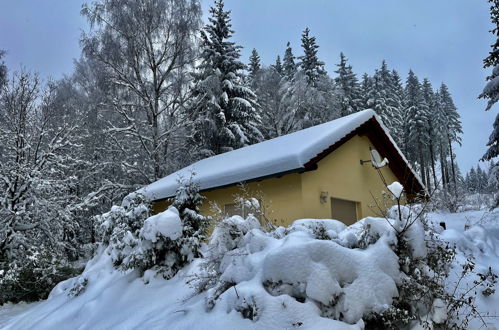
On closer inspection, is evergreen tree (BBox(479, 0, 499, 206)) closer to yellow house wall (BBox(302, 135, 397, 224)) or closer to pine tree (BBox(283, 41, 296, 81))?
yellow house wall (BBox(302, 135, 397, 224))

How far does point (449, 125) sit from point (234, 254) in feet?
140

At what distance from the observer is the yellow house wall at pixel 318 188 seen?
8.74 m

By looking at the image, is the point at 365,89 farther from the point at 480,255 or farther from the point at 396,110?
the point at 480,255

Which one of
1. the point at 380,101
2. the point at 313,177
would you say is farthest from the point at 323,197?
the point at 380,101

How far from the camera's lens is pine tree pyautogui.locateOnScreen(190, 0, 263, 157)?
19.1 metres

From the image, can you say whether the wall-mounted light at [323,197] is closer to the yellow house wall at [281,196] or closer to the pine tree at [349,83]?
the yellow house wall at [281,196]

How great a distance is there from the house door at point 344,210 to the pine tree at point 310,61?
18040 mm

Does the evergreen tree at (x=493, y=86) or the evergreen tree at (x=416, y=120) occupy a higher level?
the evergreen tree at (x=416, y=120)

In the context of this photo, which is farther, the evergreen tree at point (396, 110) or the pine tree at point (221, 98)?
the evergreen tree at point (396, 110)

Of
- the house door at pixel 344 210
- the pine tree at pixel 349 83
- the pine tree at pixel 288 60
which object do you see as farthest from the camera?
the pine tree at pixel 288 60

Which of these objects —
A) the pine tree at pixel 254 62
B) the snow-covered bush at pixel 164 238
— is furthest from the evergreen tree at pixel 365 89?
the snow-covered bush at pixel 164 238

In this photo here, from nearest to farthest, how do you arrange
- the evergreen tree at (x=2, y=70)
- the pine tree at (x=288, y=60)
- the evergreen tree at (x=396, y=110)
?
the evergreen tree at (x=2, y=70), the pine tree at (x=288, y=60), the evergreen tree at (x=396, y=110)

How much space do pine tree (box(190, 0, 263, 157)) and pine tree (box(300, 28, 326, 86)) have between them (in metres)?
7.34

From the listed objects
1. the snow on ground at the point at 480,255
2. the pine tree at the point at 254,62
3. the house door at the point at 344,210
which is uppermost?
the pine tree at the point at 254,62
